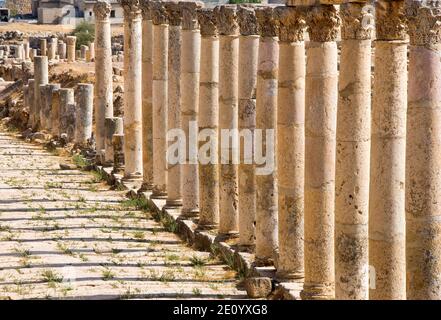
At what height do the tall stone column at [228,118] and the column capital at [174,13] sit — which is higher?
the column capital at [174,13]

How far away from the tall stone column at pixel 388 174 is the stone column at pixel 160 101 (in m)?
12.0

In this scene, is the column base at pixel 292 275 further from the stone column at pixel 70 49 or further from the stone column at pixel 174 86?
the stone column at pixel 70 49

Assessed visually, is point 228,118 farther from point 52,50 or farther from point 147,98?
point 52,50

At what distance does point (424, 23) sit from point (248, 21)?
7.26 metres

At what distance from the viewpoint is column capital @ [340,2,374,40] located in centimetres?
1407

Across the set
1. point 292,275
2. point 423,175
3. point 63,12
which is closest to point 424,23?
point 423,175

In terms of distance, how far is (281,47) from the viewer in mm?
17078

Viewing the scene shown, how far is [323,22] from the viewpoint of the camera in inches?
613

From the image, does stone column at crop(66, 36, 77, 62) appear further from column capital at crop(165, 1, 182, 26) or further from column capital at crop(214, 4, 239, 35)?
column capital at crop(214, 4, 239, 35)

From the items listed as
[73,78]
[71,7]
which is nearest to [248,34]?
[73,78]

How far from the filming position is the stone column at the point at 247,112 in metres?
19.2

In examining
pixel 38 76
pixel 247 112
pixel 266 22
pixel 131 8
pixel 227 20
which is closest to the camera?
pixel 266 22

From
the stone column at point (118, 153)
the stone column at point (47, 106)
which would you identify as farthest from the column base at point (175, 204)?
the stone column at point (47, 106)
